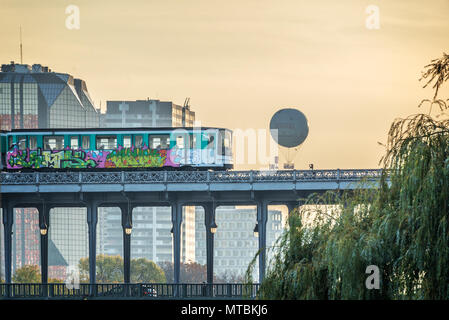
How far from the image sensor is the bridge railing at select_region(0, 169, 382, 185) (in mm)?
72688

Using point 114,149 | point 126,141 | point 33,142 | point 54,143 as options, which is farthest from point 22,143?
point 126,141

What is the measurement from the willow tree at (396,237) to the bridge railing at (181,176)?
3363 cm

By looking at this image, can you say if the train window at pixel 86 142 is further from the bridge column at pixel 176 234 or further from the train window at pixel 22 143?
the bridge column at pixel 176 234

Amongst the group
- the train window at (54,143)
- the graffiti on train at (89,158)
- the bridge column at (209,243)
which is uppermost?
the train window at (54,143)

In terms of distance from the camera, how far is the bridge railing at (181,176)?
7269cm

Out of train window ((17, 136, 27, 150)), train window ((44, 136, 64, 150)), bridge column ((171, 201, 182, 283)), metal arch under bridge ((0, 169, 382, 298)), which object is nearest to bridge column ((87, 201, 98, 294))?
metal arch under bridge ((0, 169, 382, 298))

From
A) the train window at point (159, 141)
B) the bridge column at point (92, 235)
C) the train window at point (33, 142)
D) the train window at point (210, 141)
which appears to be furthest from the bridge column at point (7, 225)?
the train window at point (210, 141)

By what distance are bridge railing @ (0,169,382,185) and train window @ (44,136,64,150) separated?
538 centimetres

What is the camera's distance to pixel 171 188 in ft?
242

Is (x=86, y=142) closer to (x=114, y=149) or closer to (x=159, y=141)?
(x=114, y=149)

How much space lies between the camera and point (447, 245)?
3103 centimetres

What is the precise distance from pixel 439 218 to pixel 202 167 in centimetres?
4803
